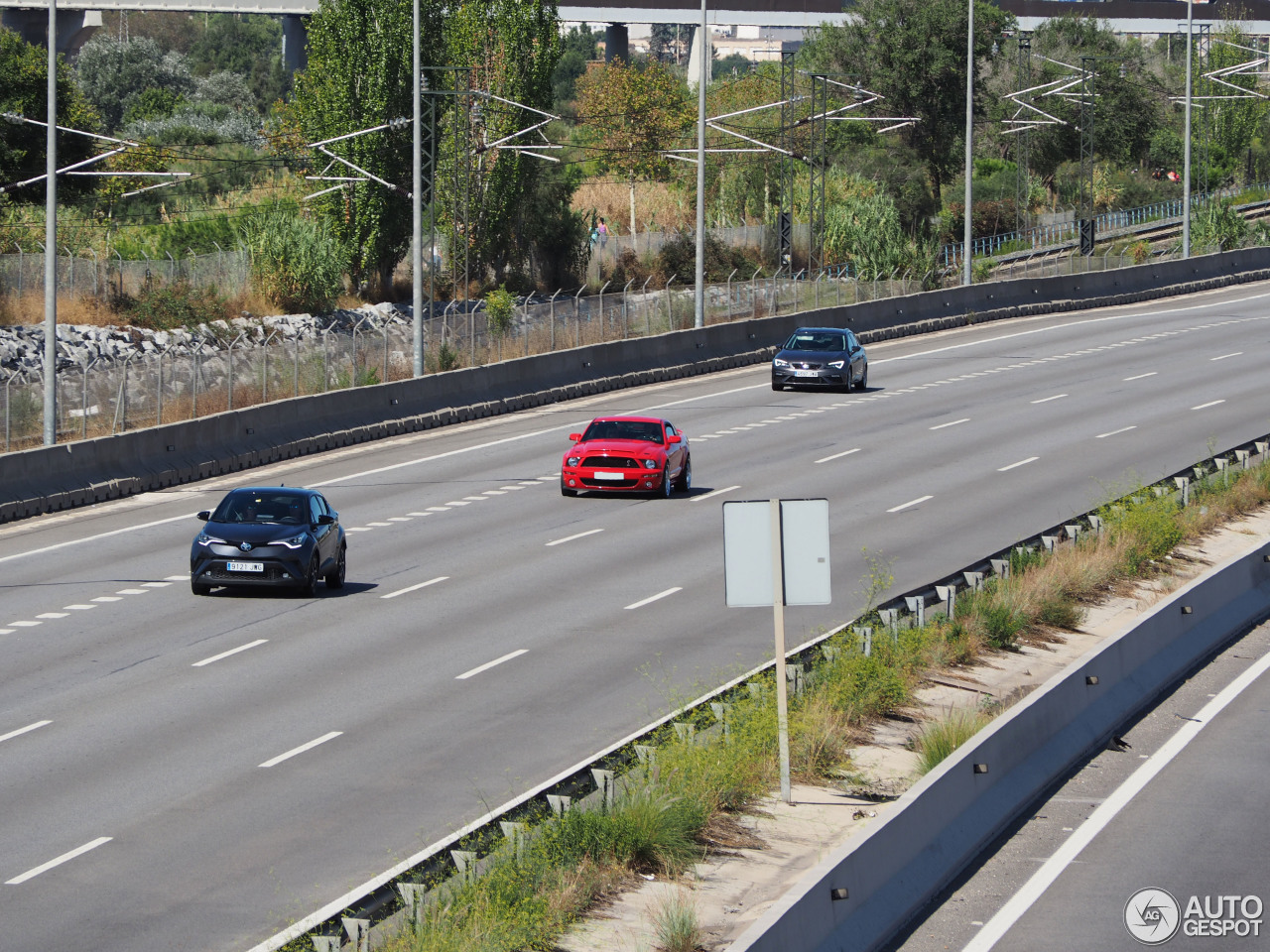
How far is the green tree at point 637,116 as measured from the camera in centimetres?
11469

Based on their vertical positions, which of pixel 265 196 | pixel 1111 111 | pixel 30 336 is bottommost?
pixel 30 336

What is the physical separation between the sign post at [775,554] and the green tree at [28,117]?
47.7m

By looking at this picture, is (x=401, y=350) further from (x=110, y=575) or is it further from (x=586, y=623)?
(x=586, y=623)

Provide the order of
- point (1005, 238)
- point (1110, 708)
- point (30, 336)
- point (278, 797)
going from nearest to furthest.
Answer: point (278, 797) < point (1110, 708) < point (30, 336) < point (1005, 238)

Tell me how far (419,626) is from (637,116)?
9855 centimetres

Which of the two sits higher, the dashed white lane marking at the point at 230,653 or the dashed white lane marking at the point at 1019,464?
the dashed white lane marking at the point at 1019,464

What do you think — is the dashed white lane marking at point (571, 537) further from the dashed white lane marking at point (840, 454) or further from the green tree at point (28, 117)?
the green tree at point (28, 117)

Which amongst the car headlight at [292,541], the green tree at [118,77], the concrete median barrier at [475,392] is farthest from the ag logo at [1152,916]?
the green tree at [118,77]

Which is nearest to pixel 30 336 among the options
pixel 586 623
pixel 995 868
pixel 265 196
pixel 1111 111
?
pixel 265 196

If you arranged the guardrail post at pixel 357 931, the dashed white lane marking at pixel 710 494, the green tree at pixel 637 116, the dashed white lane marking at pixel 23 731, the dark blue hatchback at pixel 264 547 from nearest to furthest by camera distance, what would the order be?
the guardrail post at pixel 357 931 → the dashed white lane marking at pixel 23 731 → the dark blue hatchback at pixel 264 547 → the dashed white lane marking at pixel 710 494 → the green tree at pixel 637 116

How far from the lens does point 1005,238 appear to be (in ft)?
313

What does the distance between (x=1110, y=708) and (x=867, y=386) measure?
30.4 metres

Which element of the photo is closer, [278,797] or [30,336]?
[278,797]

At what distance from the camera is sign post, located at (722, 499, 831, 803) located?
506 inches
